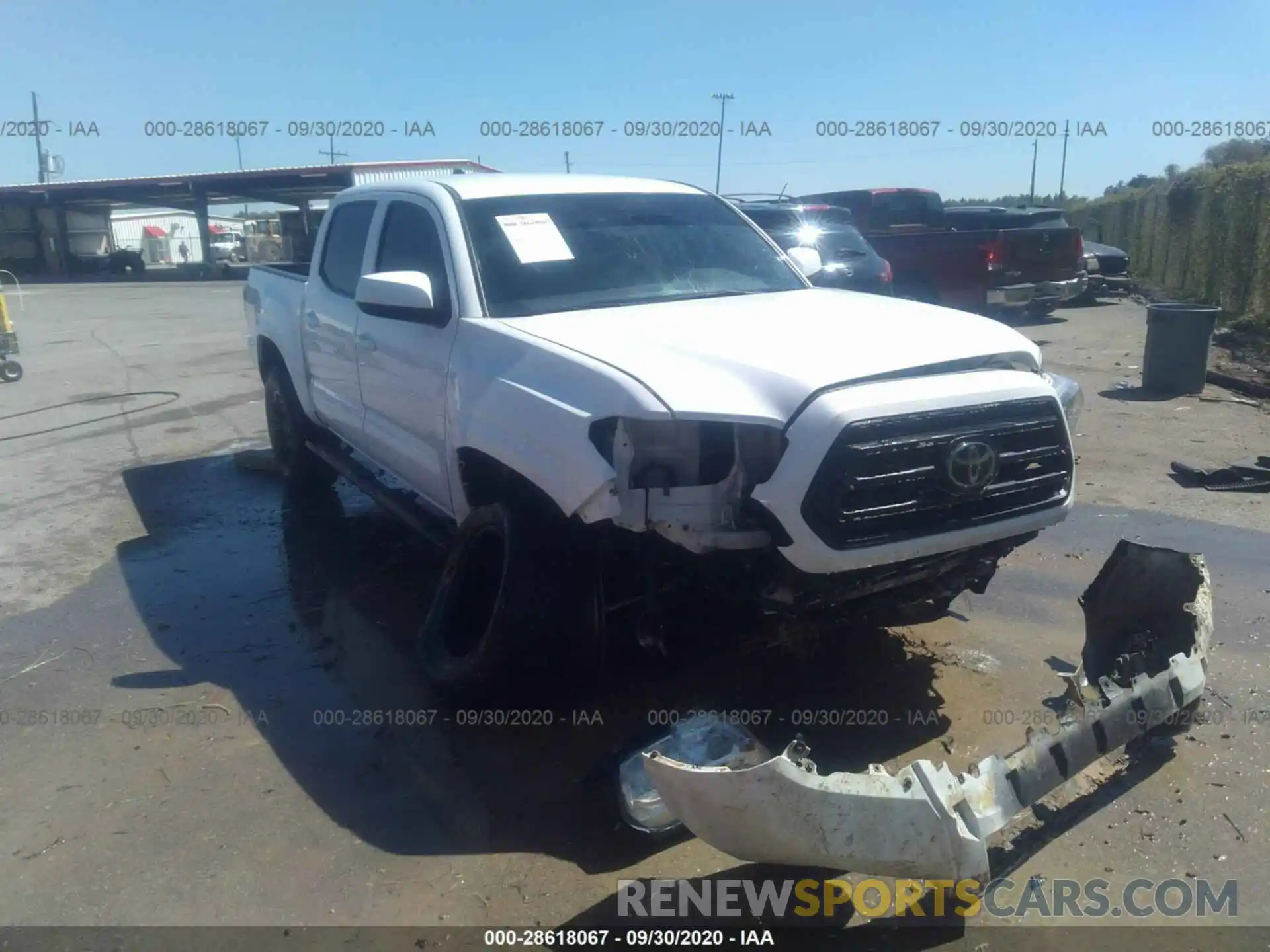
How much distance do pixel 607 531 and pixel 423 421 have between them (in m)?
1.20

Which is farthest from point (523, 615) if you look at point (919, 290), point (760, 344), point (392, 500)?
point (919, 290)

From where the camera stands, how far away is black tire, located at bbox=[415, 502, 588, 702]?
3.44 m

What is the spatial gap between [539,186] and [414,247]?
64cm

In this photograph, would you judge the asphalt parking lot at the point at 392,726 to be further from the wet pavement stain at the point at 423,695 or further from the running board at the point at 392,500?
the running board at the point at 392,500

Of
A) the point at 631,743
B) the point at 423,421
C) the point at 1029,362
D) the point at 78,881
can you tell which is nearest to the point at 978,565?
the point at 1029,362

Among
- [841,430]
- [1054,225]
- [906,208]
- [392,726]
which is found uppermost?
[906,208]

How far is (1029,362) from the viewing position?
139 inches

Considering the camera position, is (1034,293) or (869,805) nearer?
(869,805)

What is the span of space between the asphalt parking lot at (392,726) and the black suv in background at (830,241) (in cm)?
452

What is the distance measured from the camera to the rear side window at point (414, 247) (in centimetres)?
420

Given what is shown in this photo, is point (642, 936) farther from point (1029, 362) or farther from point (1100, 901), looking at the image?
point (1029, 362)

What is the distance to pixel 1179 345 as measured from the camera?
950 cm

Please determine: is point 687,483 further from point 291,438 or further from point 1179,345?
point 1179,345

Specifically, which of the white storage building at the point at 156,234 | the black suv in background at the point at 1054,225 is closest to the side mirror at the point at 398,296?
the black suv in background at the point at 1054,225
